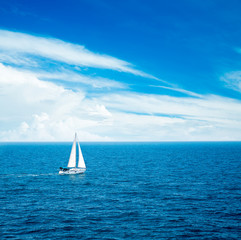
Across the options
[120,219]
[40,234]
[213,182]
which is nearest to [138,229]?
[120,219]

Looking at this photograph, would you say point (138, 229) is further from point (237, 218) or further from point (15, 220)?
point (15, 220)

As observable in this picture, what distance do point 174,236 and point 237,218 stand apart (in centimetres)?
1387

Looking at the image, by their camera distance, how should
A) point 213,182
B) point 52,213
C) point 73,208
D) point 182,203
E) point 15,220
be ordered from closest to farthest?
point 15,220 < point 52,213 < point 73,208 < point 182,203 < point 213,182

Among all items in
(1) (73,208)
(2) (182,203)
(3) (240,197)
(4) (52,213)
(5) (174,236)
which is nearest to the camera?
(5) (174,236)

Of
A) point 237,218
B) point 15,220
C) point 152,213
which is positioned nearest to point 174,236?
point 152,213

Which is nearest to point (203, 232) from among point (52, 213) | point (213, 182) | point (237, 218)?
point (237, 218)

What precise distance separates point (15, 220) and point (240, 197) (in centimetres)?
4689

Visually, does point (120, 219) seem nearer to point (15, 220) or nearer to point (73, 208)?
point (73, 208)

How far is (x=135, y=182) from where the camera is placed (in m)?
65.1

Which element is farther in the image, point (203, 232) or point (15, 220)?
point (15, 220)

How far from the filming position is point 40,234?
3197 centimetres

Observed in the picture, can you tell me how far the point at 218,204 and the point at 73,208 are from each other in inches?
1165

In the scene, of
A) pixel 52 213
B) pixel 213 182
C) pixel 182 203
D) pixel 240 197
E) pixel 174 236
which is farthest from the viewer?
pixel 213 182

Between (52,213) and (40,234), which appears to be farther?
(52,213)
